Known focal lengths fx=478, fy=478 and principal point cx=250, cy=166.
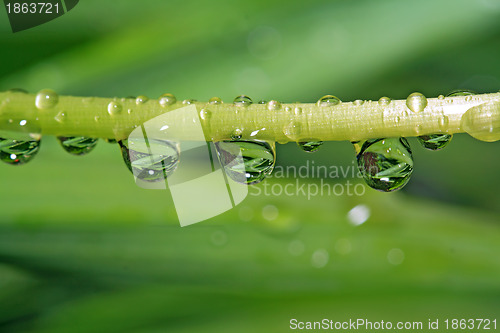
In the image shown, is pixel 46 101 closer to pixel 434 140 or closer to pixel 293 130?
pixel 293 130

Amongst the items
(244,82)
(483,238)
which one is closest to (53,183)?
(244,82)

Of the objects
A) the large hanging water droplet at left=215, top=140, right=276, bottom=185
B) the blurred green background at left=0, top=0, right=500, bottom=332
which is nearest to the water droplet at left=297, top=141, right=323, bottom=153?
the large hanging water droplet at left=215, top=140, right=276, bottom=185

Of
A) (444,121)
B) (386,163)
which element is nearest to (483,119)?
(444,121)

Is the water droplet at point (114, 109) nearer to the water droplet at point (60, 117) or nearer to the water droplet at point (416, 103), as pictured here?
the water droplet at point (60, 117)

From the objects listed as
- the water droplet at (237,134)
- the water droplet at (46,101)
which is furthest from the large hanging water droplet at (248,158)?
the water droplet at (46,101)

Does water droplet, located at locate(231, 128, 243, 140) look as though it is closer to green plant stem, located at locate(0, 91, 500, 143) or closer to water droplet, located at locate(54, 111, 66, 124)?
green plant stem, located at locate(0, 91, 500, 143)
